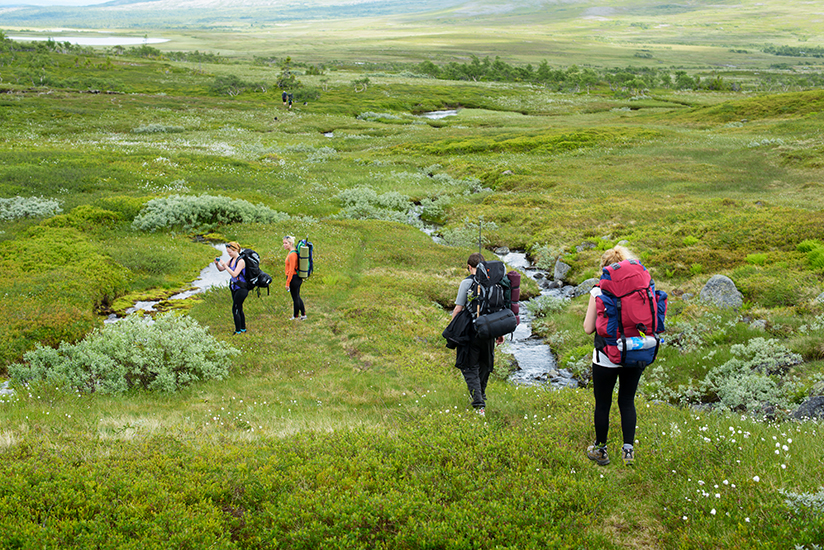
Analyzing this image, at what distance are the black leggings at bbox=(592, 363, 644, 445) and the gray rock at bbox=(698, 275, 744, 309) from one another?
12.3 meters

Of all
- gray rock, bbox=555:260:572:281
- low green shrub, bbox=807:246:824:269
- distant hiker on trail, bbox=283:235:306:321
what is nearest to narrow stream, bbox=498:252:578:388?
gray rock, bbox=555:260:572:281

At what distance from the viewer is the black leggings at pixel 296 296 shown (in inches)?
670

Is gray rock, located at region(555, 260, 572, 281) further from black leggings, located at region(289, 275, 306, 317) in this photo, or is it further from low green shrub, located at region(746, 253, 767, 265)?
black leggings, located at region(289, 275, 306, 317)

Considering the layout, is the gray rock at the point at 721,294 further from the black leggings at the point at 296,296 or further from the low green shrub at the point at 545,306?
the black leggings at the point at 296,296

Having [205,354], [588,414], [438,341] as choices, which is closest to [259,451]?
[588,414]

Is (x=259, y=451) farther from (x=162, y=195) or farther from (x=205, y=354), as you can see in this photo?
(x=162, y=195)

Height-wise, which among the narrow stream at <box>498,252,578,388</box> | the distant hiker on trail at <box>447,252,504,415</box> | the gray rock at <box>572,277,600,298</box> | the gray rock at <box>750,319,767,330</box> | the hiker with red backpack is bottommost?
the narrow stream at <box>498,252,578,388</box>

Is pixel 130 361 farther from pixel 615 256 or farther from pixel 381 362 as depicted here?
pixel 615 256

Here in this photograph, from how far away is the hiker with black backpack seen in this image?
942 cm

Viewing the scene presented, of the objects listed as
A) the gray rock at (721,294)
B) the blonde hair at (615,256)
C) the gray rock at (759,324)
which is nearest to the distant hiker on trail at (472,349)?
the blonde hair at (615,256)

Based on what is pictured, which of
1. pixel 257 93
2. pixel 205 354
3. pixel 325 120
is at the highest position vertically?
pixel 257 93

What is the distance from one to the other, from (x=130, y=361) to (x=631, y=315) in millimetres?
12018

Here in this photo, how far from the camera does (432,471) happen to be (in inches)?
292

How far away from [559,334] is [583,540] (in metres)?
13.2
